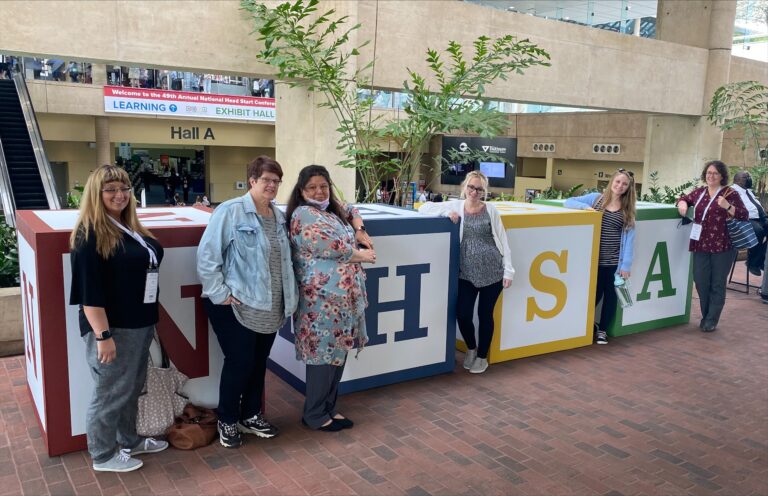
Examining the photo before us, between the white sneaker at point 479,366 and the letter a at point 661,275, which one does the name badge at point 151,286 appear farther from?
the letter a at point 661,275

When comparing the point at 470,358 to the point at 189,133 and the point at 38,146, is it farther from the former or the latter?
the point at 189,133

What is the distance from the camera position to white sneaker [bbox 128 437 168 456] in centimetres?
366

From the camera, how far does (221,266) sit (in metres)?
3.56

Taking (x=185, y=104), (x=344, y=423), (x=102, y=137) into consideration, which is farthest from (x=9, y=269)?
(x=185, y=104)

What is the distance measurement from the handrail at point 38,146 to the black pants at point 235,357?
31.3 ft

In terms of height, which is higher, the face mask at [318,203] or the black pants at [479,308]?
the face mask at [318,203]

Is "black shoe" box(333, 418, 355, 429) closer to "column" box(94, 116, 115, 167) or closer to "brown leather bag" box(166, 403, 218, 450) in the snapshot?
"brown leather bag" box(166, 403, 218, 450)

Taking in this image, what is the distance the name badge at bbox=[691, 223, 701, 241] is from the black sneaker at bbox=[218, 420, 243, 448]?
16.7ft

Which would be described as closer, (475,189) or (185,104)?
(475,189)

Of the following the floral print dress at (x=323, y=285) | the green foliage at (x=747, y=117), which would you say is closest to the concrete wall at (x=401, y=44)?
the green foliage at (x=747, y=117)

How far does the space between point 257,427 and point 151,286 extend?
1.21m

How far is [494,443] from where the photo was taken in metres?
4.01

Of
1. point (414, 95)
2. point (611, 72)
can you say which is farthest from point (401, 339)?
point (611, 72)

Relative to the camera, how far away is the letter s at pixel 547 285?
564cm
